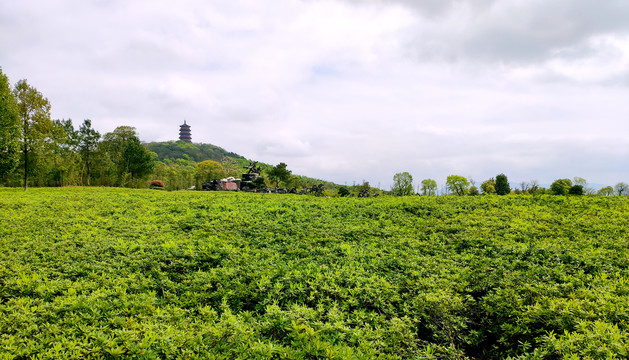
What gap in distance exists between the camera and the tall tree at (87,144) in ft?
112

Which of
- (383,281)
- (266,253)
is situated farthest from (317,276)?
(266,253)

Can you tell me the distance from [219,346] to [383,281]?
2.64m

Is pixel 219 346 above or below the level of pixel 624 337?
below

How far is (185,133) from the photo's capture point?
16862 centimetres

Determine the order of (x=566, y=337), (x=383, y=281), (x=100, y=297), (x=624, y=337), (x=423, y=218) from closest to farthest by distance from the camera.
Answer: (x=624, y=337), (x=566, y=337), (x=100, y=297), (x=383, y=281), (x=423, y=218)

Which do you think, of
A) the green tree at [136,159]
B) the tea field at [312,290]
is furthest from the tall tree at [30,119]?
the tea field at [312,290]

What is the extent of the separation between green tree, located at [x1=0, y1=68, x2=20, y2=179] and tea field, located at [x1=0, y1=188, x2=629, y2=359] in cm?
1534

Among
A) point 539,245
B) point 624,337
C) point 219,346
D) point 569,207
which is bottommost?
point 219,346

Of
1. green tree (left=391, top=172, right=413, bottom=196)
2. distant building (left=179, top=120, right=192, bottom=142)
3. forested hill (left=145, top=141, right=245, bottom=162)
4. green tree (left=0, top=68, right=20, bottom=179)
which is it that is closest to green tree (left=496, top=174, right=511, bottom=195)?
green tree (left=391, top=172, right=413, bottom=196)

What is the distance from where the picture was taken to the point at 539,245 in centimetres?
587

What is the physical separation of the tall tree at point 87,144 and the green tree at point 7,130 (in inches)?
603

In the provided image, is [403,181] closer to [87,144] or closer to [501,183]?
[501,183]

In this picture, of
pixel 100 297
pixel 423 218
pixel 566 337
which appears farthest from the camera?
pixel 423 218

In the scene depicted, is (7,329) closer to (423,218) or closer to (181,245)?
(181,245)
